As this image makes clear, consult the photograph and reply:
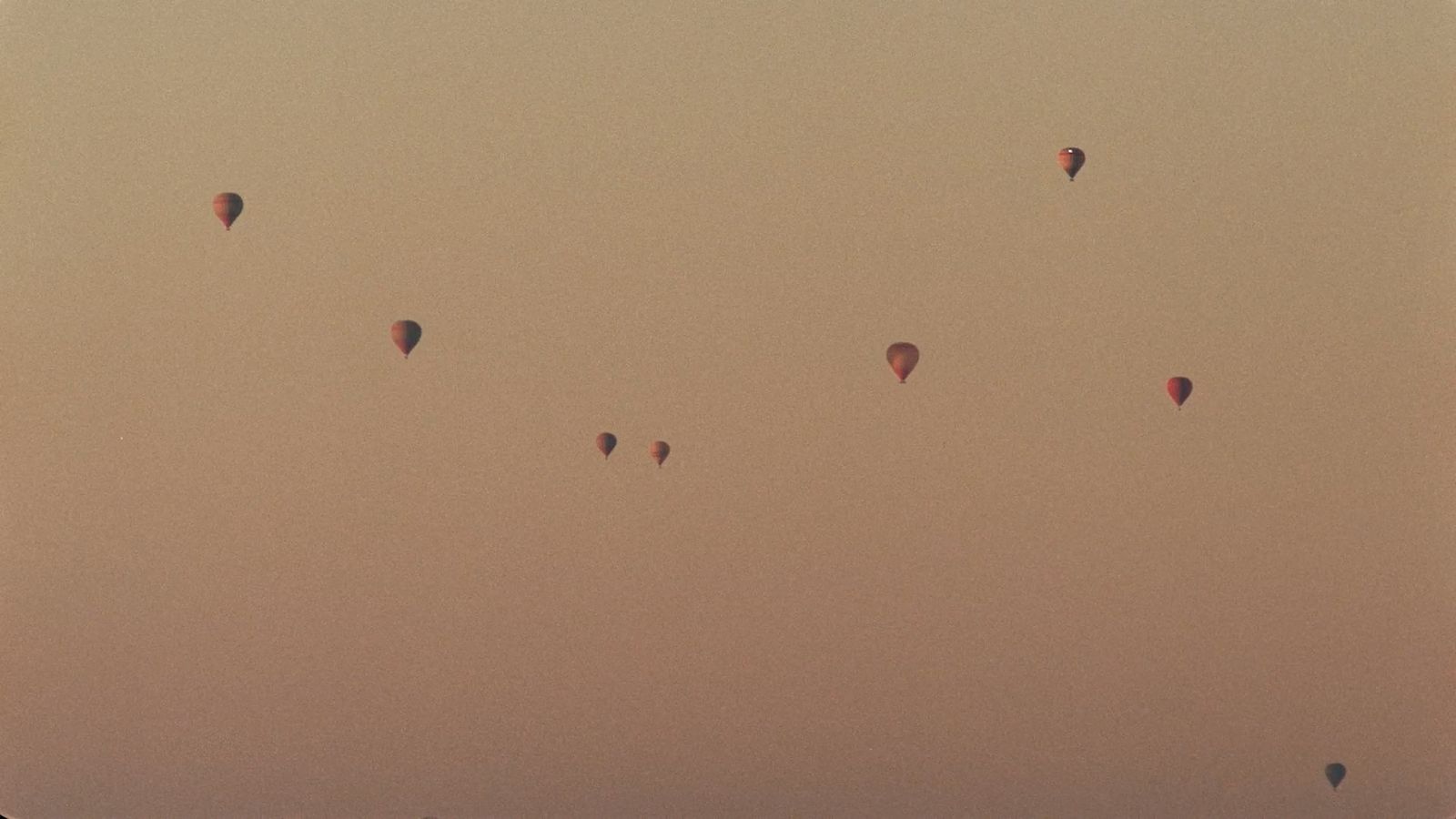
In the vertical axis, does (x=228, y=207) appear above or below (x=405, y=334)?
above

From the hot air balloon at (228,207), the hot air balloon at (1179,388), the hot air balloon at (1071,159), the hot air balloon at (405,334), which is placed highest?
the hot air balloon at (1071,159)

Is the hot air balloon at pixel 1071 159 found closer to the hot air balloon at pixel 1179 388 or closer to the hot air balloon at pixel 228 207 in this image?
the hot air balloon at pixel 1179 388

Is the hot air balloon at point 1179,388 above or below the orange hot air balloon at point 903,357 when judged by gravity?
above

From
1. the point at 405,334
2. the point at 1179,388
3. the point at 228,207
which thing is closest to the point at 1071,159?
the point at 1179,388

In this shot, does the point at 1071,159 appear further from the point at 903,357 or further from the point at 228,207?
the point at 228,207

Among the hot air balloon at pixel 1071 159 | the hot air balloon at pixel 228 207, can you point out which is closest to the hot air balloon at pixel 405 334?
the hot air balloon at pixel 228 207
